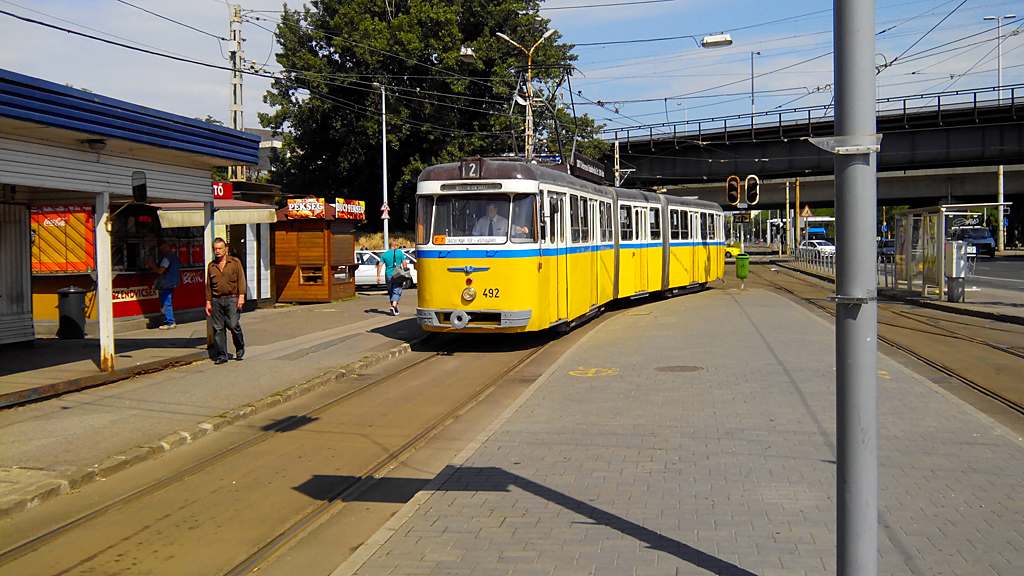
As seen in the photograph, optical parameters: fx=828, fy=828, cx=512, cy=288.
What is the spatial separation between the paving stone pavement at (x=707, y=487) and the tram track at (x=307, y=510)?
2.87ft

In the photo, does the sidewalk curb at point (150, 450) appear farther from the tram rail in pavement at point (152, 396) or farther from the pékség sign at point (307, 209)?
the pékség sign at point (307, 209)

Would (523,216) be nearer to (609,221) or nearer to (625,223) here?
(609,221)

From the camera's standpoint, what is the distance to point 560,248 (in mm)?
15727

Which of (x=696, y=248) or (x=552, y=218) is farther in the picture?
(x=696, y=248)

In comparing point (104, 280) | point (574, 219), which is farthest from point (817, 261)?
point (104, 280)

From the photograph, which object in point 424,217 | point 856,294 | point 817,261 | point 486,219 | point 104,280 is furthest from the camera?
point 817,261

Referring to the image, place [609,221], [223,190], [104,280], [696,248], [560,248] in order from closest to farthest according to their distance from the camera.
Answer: [104,280], [560,248], [609,221], [223,190], [696,248]

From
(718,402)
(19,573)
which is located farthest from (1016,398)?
(19,573)

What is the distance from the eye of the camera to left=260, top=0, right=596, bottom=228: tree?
143 feet

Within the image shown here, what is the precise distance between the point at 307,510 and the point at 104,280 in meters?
7.23

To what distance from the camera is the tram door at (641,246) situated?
74.1 ft

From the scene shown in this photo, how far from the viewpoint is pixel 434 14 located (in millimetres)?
42938

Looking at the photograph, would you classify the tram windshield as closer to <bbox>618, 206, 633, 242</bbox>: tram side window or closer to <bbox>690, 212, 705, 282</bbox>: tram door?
<bbox>618, 206, 633, 242</bbox>: tram side window

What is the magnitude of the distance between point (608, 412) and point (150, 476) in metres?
4.62
